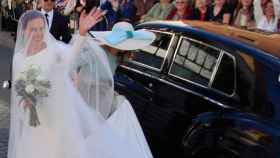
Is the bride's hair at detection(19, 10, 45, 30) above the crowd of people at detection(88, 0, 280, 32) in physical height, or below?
above

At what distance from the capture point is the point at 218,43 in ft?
15.8

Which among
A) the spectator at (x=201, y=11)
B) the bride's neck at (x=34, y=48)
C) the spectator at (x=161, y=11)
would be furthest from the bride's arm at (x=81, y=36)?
the spectator at (x=161, y=11)

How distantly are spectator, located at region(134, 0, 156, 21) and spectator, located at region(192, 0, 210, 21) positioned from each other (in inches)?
93.5

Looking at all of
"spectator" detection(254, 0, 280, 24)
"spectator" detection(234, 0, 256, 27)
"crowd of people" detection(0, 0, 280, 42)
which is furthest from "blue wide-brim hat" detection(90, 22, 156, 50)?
"spectator" detection(234, 0, 256, 27)

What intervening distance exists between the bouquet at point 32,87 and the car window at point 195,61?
151 cm

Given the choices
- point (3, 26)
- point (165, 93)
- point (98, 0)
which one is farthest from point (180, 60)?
point (3, 26)

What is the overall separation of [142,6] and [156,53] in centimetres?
681

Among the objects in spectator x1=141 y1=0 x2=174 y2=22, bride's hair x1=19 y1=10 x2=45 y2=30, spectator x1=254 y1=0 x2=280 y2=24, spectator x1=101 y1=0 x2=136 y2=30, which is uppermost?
bride's hair x1=19 y1=10 x2=45 y2=30

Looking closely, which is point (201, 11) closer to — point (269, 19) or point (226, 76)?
point (269, 19)

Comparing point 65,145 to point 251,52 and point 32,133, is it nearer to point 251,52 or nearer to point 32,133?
point 32,133

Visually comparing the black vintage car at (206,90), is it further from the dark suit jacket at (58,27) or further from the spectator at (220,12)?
the spectator at (220,12)

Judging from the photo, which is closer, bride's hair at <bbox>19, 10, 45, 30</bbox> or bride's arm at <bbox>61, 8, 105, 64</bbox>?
Answer: bride's arm at <bbox>61, 8, 105, 64</bbox>

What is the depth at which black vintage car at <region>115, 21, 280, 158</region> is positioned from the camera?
14.0 ft

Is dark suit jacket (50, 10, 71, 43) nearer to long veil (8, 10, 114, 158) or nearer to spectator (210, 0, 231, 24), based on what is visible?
spectator (210, 0, 231, 24)
